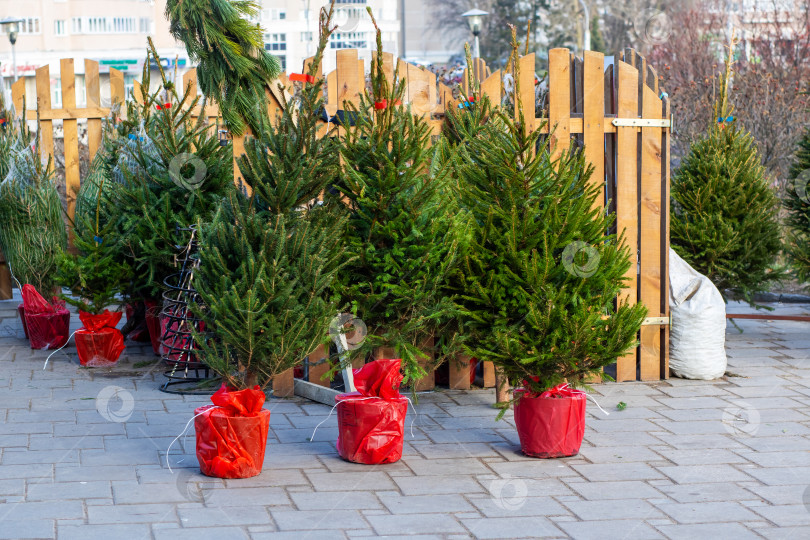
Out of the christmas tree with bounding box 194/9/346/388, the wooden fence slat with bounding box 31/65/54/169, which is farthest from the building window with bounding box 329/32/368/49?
the christmas tree with bounding box 194/9/346/388

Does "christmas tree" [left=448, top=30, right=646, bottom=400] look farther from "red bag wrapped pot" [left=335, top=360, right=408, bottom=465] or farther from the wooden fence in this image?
the wooden fence

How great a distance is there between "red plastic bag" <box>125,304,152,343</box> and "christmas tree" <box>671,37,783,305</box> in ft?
15.9

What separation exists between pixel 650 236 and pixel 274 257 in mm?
3318

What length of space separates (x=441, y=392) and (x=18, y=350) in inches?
146

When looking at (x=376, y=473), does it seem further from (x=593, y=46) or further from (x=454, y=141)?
(x=593, y=46)

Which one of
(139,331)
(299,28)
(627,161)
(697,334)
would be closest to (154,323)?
(139,331)

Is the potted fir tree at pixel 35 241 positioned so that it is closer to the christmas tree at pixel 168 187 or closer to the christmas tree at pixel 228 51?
the christmas tree at pixel 168 187

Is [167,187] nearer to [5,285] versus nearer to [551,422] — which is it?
[551,422]

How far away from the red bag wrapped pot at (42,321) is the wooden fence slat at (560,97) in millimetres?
4369

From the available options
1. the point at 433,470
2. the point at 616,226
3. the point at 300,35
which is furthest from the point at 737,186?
the point at 300,35

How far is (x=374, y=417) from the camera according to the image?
4.87 metres

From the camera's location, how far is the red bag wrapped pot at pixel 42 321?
771 centimetres

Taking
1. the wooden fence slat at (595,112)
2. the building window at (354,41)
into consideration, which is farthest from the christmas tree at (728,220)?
the building window at (354,41)

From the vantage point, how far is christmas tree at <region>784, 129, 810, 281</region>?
8.35 metres
